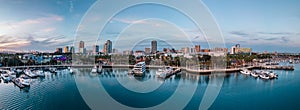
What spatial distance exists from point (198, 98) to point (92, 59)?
15340mm

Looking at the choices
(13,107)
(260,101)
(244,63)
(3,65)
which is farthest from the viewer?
(244,63)

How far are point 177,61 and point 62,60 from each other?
35.2ft

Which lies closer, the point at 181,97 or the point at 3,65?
the point at 181,97

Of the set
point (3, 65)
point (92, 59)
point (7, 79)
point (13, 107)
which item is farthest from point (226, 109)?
point (92, 59)

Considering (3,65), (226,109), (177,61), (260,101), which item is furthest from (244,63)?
(3,65)

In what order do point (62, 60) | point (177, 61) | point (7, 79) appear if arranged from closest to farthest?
point (7, 79)
point (177, 61)
point (62, 60)

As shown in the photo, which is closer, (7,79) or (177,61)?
(7,79)

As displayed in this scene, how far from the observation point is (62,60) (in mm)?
19047

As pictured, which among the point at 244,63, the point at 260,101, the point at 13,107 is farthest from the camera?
the point at 244,63

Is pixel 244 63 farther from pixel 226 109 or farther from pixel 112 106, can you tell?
pixel 112 106

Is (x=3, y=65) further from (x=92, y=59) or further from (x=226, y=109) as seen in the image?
(x=226, y=109)

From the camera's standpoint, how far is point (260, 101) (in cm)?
541

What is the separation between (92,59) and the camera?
19328mm

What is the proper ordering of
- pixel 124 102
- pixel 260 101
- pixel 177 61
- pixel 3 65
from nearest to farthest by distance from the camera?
1. pixel 124 102
2. pixel 260 101
3. pixel 3 65
4. pixel 177 61
